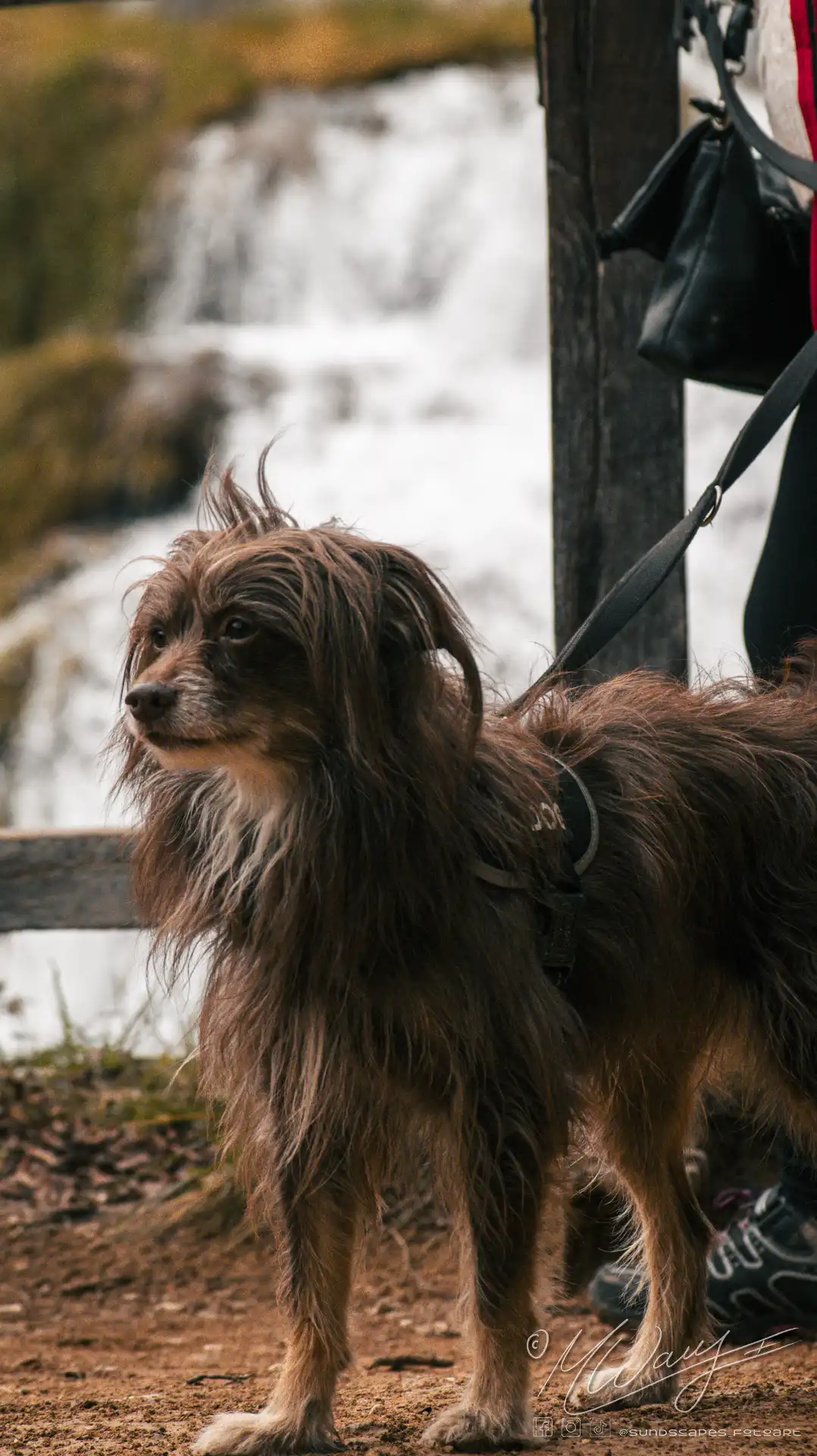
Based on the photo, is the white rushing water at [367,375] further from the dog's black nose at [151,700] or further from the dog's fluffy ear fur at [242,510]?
the dog's black nose at [151,700]

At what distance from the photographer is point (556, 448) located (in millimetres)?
4262

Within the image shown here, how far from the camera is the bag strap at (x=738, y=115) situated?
3158 mm

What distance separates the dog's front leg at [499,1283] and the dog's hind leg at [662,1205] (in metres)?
0.59

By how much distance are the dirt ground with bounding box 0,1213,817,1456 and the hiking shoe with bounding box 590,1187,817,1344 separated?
0.09 meters

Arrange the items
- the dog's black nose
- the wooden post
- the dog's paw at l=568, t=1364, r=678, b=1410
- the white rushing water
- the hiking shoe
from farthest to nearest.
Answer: the white rushing water → the wooden post → the hiking shoe → the dog's paw at l=568, t=1364, r=678, b=1410 → the dog's black nose

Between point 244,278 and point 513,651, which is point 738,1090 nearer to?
point 513,651

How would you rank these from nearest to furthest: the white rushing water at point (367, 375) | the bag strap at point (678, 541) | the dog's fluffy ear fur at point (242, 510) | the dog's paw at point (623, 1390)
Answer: the dog's fluffy ear fur at point (242, 510)
the bag strap at point (678, 541)
the dog's paw at point (623, 1390)
the white rushing water at point (367, 375)

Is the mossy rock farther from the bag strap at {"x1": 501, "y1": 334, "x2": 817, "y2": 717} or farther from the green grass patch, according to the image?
the bag strap at {"x1": 501, "y1": 334, "x2": 817, "y2": 717}

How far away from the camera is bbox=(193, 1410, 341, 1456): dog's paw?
2.91 metres

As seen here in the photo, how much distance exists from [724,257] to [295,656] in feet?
4.83

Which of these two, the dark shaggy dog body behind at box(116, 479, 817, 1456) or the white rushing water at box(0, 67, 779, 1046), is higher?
the white rushing water at box(0, 67, 779, 1046)

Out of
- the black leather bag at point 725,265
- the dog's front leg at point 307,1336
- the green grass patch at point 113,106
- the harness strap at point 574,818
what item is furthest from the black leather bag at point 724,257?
the green grass patch at point 113,106

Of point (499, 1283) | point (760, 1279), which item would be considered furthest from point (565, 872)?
point (760, 1279)

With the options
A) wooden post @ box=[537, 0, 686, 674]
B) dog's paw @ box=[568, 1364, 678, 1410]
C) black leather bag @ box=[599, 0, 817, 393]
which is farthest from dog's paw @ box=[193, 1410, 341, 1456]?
black leather bag @ box=[599, 0, 817, 393]
